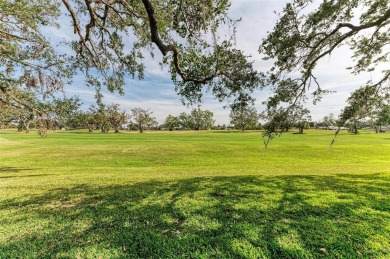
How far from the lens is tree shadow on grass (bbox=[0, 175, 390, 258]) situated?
10.4 ft

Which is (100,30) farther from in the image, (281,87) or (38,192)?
(281,87)

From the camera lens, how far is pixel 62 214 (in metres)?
4.51

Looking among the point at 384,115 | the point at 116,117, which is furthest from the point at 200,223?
the point at 116,117

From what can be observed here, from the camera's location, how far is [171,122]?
125 m

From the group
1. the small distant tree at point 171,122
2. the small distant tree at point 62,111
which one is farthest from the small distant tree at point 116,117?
the small distant tree at point 62,111

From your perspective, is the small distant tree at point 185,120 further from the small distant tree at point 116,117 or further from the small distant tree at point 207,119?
the small distant tree at point 116,117

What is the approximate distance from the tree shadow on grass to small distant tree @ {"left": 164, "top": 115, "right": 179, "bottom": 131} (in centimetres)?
11928

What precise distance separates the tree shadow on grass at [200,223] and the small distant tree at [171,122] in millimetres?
119277

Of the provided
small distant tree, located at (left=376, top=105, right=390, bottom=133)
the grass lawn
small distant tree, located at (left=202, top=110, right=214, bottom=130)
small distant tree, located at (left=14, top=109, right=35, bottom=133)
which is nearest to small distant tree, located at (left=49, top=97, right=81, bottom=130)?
small distant tree, located at (left=14, top=109, right=35, bottom=133)

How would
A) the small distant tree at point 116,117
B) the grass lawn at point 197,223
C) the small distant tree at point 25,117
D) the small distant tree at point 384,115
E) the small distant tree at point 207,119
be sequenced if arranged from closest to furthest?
1. the grass lawn at point 197,223
2. the small distant tree at point 384,115
3. the small distant tree at point 25,117
4. the small distant tree at point 116,117
5. the small distant tree at point 207,119

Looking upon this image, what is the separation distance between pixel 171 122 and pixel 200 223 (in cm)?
12212

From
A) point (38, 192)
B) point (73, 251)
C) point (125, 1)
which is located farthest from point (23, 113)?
point (73, 251)

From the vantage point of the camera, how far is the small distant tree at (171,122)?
124938mm

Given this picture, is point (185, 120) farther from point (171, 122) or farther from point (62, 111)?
point (62, 111)
